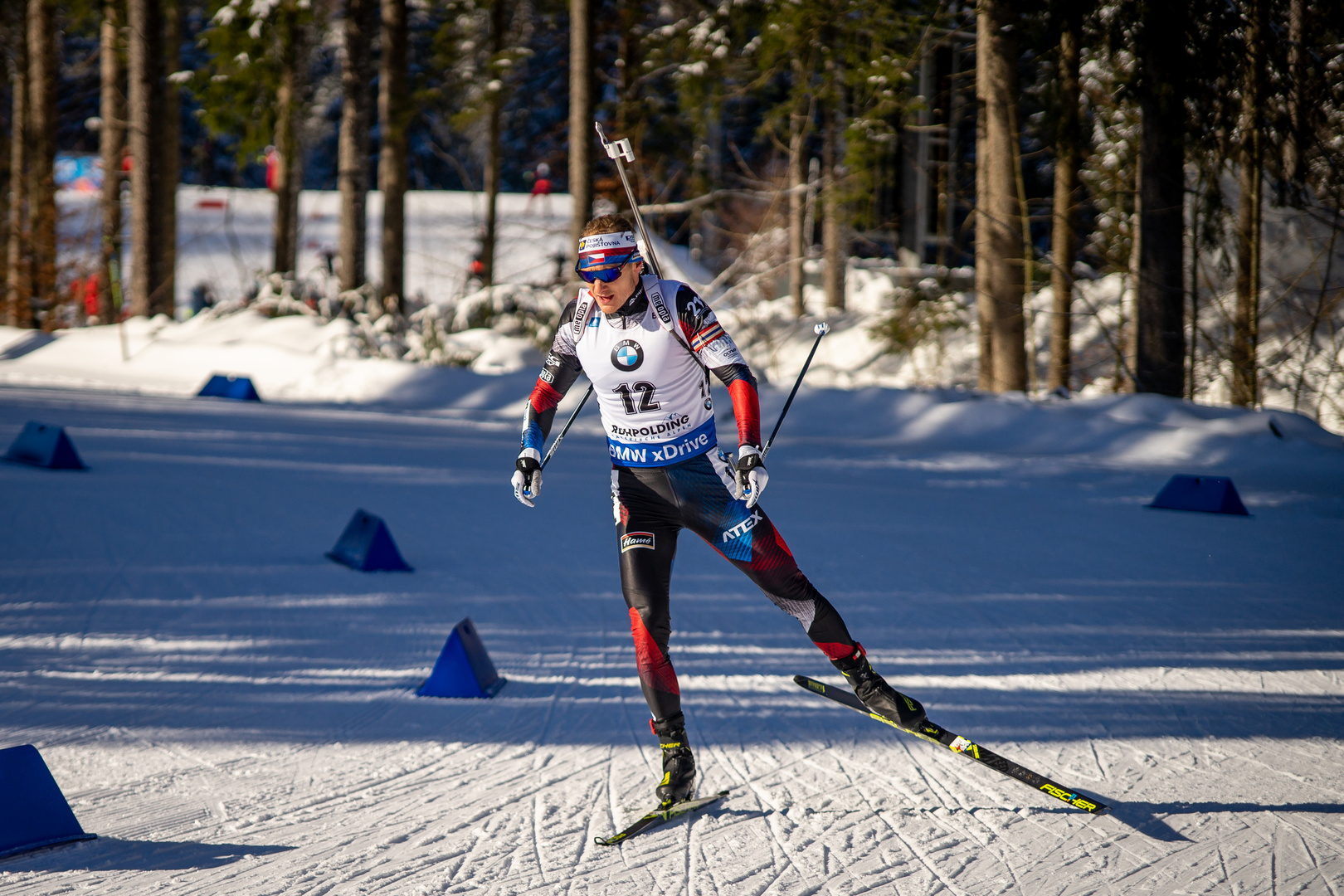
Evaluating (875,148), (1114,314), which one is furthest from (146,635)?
(1114,314)

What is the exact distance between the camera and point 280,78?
59.1 ft

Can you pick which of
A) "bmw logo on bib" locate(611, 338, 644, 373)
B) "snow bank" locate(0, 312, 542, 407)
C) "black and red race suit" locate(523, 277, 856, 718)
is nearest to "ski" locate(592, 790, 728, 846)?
"black and red race suit" locate(523, 277, 856, 718)

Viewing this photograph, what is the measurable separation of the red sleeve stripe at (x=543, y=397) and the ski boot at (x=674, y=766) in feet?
3.85

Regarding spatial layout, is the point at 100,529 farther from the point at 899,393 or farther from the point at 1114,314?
the point at 1114,314

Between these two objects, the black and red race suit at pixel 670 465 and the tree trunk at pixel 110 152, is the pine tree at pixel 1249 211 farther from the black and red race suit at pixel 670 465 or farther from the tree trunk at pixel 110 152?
the tree trunk at pixel 110 152

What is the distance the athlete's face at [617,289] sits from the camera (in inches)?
136

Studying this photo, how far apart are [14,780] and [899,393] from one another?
10.3 meters

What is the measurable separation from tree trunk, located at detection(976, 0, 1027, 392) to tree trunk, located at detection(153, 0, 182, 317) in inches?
564

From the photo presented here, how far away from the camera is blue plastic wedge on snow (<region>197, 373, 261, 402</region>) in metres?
13.6

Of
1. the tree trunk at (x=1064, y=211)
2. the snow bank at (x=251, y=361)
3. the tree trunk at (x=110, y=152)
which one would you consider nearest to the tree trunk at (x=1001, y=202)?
the tree trunk at (x=1064, y=211)

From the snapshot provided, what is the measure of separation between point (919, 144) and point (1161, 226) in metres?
10.5

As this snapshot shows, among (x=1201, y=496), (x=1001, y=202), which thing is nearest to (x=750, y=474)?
(x=1201, y=496)

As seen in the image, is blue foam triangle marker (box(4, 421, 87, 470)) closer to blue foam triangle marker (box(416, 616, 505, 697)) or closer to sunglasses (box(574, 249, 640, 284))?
blue foam triangle marker (box(416, 616, 505, 697))

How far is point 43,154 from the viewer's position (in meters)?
20.8
